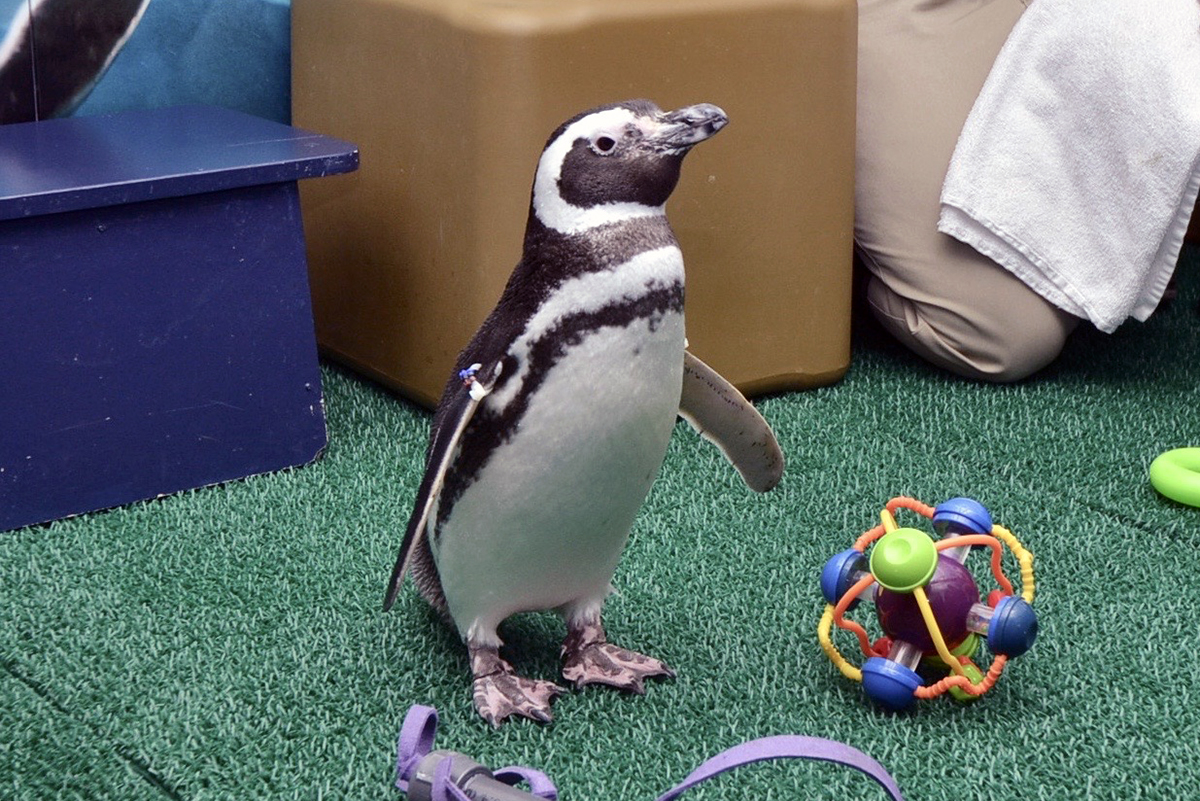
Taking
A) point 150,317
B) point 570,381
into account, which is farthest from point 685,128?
point 150,317

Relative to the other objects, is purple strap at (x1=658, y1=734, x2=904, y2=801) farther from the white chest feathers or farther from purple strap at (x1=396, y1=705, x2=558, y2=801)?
the white chest feathers

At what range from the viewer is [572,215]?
1076mm

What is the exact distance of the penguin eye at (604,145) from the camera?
1.07 m

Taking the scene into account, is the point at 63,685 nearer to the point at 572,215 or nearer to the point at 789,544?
the point at 572,215

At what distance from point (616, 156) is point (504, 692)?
0.44 meters

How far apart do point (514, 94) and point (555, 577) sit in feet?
2.27

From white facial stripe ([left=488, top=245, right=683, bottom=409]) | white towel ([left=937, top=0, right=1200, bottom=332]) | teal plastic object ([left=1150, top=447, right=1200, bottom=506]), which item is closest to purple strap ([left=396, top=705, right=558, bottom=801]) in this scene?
white facial stripe ([left=488, top=245, right=683, bottom=409])

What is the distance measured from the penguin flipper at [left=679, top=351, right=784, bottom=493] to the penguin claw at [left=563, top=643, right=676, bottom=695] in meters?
0.19

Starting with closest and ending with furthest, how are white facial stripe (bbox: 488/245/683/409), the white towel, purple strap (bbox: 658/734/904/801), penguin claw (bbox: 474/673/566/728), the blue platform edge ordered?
purple strap (bbox: 658/734/904/801), white facial stripe (bbox: 488/245/683/409), penguin claw (bbox: 474/673/566/728), the blue platform edge, the white towel

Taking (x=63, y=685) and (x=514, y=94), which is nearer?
(x=63, y=685)

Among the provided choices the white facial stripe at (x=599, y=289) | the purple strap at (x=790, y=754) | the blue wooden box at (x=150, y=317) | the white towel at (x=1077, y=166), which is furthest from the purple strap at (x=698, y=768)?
the white towel at (x=1077, y=166)

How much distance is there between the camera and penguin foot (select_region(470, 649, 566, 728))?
1165 mm

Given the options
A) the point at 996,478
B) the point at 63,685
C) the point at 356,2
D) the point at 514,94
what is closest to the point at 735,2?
the point at 514,94

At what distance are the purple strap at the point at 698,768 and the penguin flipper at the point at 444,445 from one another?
0.38 ft
